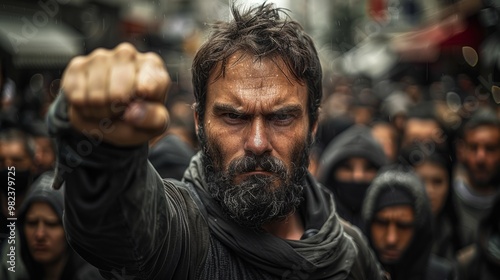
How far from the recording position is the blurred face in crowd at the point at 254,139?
2139 mm

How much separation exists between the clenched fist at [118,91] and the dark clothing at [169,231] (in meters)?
0.08

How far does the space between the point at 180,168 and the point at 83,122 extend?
3750 mm

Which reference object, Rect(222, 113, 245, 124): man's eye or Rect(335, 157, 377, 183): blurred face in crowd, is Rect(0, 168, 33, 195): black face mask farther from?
Rect(335, 157, 377, 183): blurred face in crowd

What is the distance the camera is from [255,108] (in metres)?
2.18

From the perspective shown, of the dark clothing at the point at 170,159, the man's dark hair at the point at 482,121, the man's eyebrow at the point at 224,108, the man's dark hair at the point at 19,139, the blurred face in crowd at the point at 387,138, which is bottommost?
the blurred face in crowd at the point at 387,138

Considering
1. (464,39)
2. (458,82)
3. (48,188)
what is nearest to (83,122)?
(48,188)

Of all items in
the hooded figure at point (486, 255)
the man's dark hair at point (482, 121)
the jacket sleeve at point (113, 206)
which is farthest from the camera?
the man's dark hair at point (482, 121)

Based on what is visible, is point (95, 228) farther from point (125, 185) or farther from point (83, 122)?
point (83, 122)

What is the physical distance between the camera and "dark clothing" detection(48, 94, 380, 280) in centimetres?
146

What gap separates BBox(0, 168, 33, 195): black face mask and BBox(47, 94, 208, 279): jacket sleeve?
2972 millimetres

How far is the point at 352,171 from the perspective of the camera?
6.12 meters

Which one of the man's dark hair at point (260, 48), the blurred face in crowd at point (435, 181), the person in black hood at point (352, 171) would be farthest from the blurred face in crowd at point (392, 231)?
the man's dark hair at point (260, 48)

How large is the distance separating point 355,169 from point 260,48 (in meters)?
4.04

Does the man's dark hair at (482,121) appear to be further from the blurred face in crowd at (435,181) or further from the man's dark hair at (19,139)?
the man's dark hair at (19,139)
